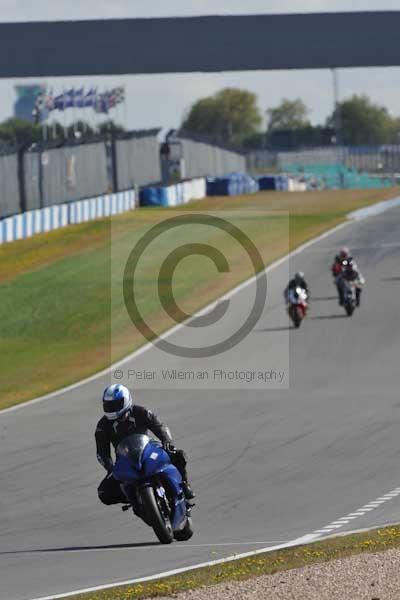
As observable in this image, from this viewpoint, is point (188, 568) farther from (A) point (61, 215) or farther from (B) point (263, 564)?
(A) point (61, 215)

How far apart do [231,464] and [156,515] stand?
19.4 feet

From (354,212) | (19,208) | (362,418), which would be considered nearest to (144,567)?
(362,418)

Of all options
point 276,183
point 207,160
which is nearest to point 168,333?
point 276,183

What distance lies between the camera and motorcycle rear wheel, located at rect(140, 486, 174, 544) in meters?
12.0

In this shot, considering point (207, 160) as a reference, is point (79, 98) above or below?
above

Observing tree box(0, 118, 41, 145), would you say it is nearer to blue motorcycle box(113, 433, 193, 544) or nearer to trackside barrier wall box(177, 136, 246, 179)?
trackside barrier wall box(177, 136, 246, 179)

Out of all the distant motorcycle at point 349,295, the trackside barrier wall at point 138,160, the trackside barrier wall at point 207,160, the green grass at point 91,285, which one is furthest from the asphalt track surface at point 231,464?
the trackside barrier wall at point 207,160

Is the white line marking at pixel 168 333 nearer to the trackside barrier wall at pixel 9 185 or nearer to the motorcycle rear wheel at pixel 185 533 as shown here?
the motorcycle rear wheel at pixel 185 533

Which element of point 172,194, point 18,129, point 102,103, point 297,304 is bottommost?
point 172,194

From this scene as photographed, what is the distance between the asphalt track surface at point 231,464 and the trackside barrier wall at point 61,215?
21633 mm

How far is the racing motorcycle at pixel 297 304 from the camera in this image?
32.8m

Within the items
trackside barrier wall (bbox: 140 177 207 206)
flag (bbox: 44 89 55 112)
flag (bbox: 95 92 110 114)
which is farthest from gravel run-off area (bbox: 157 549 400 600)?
flag (bbox: 95 92 110 114)

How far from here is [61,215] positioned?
59.5m

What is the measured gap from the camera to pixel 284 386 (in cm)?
2580
